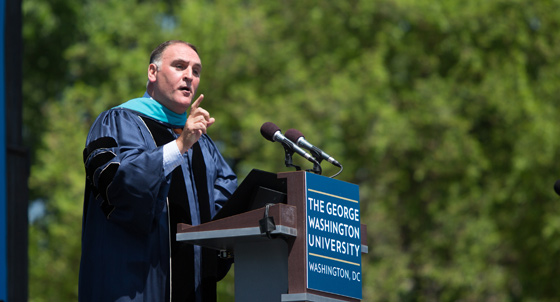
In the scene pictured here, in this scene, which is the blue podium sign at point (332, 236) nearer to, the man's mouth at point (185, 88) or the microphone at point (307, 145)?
the microphone at point (307, 145)

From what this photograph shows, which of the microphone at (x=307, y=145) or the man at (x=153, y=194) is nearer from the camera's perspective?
the man at (x=153, y=194)

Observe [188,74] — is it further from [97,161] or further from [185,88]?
[97,161]

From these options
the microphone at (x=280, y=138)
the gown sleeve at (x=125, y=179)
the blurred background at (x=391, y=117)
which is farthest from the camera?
the blurred background at (x=391, y=117)

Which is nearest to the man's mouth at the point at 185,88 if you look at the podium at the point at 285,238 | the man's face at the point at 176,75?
the man's face at the point at 176,75

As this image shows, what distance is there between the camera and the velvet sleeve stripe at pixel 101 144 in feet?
15.7

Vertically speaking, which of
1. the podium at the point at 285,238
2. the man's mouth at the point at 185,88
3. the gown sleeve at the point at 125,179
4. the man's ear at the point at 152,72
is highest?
the man's ear at the point at 152,72

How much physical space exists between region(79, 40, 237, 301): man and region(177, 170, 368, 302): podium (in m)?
0.32

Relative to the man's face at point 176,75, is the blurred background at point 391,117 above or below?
above

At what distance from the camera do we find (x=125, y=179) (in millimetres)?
4488

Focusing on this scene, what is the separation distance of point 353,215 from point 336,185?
0.18 m

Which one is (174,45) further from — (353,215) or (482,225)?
(482,225)

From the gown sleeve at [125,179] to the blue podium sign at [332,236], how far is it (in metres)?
0.73

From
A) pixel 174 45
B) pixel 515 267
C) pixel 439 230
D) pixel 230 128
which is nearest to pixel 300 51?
pixel 230 128

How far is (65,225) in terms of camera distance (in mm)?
15562
